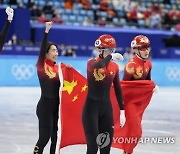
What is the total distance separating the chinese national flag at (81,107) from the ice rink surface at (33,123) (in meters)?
0.79

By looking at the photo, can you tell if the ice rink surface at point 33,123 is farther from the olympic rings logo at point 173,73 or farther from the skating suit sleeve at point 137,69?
the olympic rings logo at point 173,73

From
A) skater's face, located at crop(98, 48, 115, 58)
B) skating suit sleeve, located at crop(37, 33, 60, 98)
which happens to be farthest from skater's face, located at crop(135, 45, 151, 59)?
skating suit sleeve, located at crop(37, 33, 60, 98)

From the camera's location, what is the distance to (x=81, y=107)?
7871mm

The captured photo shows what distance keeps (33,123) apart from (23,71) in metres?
9.45

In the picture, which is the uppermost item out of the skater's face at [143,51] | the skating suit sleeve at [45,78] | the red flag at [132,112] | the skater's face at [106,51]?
the skater's face at [106,51]

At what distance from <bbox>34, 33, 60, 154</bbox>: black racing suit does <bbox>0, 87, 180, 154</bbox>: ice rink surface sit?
110cm

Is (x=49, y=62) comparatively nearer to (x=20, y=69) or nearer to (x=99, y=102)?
(x=99, y=102)

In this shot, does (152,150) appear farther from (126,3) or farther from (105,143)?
(126,3)

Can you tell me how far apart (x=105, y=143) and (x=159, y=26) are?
23.8 meters

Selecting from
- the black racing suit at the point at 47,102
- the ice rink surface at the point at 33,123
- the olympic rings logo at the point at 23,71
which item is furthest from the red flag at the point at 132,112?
the olympic rings logo at the point at 23,71

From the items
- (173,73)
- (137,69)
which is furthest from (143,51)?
(173,73)

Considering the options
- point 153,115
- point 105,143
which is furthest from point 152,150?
point 153,115

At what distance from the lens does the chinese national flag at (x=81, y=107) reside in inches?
302

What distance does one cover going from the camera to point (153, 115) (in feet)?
45.3
